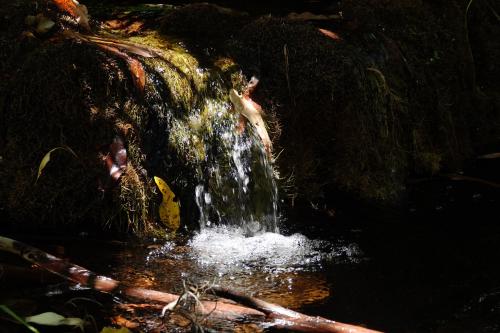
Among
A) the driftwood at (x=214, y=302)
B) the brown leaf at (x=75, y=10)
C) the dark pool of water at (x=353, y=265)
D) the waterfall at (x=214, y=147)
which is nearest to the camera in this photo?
the driftwood at (x=214, y=302)

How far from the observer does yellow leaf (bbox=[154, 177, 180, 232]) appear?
3.92 meters

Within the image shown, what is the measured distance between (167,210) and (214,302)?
52.9 inches

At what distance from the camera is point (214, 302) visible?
8.79 feet

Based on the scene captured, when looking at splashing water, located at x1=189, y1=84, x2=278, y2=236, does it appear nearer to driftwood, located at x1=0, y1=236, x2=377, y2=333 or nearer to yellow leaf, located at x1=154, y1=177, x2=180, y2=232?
yellow leaf, located at x1=154, y1=177, x2=180, y2=232

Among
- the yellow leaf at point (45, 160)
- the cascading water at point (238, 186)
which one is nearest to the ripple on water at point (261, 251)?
the cascading water at point (238, 186)

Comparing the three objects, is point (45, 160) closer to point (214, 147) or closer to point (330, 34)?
point (214, 147)

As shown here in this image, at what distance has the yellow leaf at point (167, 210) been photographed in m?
3.92

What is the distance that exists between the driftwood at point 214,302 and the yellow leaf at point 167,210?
3.98ft

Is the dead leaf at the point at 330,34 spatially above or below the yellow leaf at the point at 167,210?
above

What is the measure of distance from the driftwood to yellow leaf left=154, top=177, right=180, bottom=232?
1212 mm

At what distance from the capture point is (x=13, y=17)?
4355mm

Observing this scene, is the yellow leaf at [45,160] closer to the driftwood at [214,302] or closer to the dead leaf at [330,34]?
the driftwood at [214,302]

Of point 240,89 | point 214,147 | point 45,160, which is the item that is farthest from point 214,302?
point 240,89

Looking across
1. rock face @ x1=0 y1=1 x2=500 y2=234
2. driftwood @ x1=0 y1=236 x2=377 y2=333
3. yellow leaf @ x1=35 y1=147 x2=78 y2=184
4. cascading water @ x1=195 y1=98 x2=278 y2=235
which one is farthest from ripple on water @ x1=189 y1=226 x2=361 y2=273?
yellow leaf @ x1=35 y1=147 x2=78 y2=184
